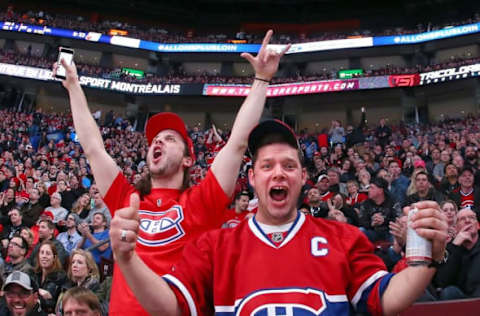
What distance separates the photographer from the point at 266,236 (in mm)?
1698

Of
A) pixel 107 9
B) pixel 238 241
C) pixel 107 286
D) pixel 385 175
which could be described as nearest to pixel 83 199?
pixel 107 286

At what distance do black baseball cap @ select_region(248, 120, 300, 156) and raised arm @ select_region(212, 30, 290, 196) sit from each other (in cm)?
31

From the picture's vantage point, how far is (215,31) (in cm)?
3048

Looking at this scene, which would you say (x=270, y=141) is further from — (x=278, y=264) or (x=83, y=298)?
(x=83, y=298)

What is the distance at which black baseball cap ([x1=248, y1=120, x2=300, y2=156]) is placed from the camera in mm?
1808

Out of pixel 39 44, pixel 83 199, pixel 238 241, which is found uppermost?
pixel 39 44

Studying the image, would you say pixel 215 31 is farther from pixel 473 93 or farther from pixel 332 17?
pixel 473 93

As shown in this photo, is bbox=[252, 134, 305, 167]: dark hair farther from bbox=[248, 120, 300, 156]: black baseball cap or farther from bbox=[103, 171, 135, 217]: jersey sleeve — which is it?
bbox=[103, 171, 135, 217]: jersey sleeve

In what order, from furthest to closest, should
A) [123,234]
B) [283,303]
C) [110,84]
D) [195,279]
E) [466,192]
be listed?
[110,84] < [466,192] < [195,279] < [283,303] < [123,234]

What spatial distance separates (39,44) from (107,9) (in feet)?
17.6

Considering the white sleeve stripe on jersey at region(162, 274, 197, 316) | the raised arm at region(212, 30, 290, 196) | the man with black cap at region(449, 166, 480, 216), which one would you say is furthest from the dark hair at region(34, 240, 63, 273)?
the man with black cap at region(449, 166, 480, 216)

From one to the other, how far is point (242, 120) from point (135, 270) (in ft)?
3.32

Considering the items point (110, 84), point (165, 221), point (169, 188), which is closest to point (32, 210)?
point (169, 188)

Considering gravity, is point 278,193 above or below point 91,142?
below
